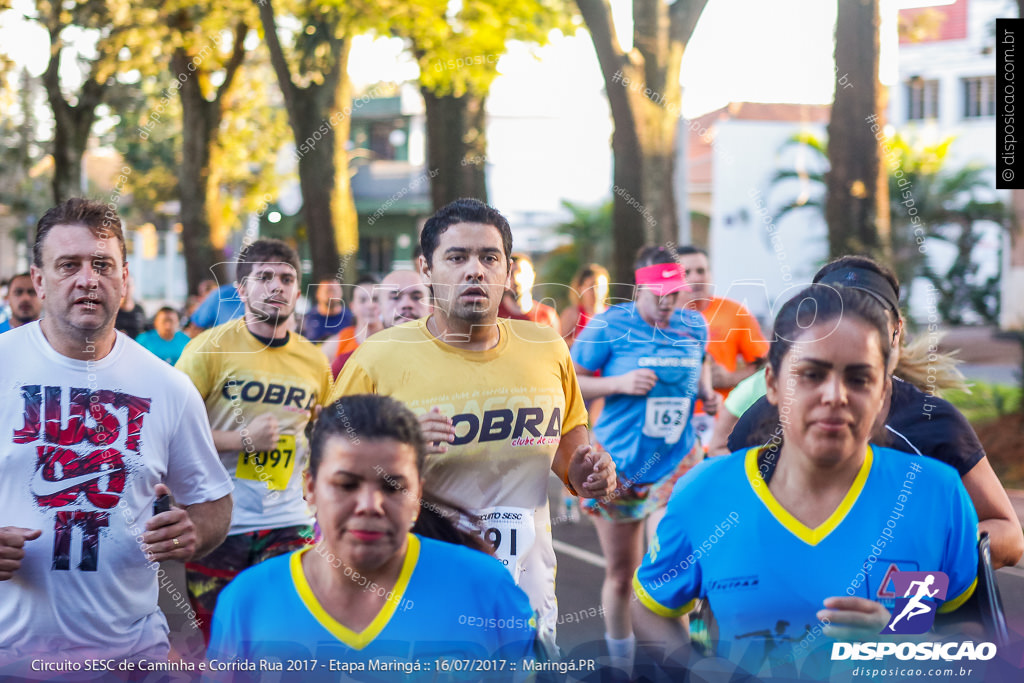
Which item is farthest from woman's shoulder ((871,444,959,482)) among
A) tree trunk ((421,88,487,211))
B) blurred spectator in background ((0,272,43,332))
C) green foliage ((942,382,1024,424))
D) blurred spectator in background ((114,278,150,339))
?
tree trunk ((421,88,487,211))

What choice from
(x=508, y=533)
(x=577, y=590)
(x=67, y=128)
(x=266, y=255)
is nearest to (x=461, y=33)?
(x=67, y=128)

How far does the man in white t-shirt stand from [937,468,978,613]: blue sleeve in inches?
74.5

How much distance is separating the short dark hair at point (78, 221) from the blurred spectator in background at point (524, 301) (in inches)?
151

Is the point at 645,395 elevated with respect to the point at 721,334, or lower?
lower

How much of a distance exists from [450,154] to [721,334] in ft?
26.5

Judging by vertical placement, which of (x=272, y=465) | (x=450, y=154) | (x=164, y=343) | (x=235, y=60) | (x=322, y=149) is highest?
(x=235, y=60)

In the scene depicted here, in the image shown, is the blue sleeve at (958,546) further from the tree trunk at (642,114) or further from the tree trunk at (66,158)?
the tree trunk at (66,158)

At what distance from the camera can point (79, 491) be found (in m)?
3.07

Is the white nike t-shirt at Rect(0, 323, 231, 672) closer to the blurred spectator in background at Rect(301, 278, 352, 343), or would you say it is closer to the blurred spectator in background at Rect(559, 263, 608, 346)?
the blurred spectator in background at Rect(301, 278, 352, 343)

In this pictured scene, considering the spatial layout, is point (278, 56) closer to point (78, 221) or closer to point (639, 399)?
point (639, 399)

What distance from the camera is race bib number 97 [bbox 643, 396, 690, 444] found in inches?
222

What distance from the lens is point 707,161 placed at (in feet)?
131

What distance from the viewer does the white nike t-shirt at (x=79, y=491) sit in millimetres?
3008

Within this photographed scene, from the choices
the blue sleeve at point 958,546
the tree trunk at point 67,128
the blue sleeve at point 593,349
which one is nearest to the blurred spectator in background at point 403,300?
the blue sleeve at point 593,349
